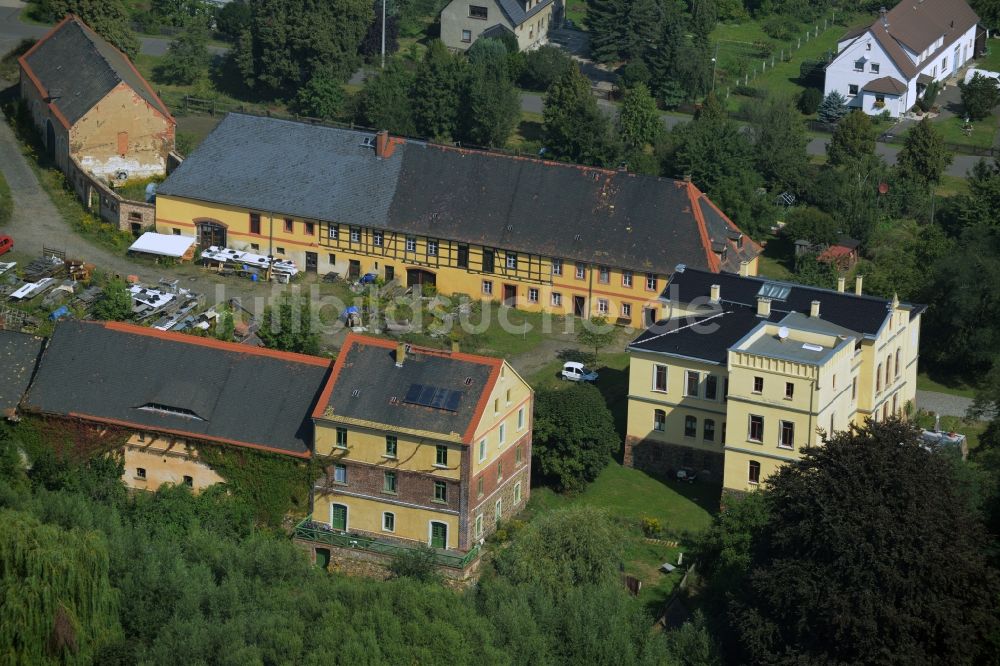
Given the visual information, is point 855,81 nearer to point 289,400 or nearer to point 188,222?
point 188,222

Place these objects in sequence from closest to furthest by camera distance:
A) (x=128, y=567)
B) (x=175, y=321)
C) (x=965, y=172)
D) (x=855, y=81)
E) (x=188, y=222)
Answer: (x=128, y=567), (x=175, y=321), (x=188, y=222), (x=965, y=172), (x=855, y=81)

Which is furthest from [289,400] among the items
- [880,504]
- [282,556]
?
[880,504]

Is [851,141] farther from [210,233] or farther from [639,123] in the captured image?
[210,233]

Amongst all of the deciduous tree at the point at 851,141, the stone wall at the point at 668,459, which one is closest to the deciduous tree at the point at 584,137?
the deciduous tree at the point at 851,141

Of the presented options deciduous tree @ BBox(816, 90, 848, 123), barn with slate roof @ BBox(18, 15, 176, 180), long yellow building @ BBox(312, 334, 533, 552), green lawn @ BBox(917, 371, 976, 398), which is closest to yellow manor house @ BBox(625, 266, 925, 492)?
green lawn @ BBox(917, 371, 976, 398)

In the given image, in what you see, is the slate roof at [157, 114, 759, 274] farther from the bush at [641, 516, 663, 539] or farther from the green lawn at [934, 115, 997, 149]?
the green lawn at [934, 115, 997, 149]

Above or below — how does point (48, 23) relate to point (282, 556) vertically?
above

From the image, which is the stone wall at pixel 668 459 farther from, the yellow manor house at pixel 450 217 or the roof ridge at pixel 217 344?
the roof ridge at pixel 217 344
